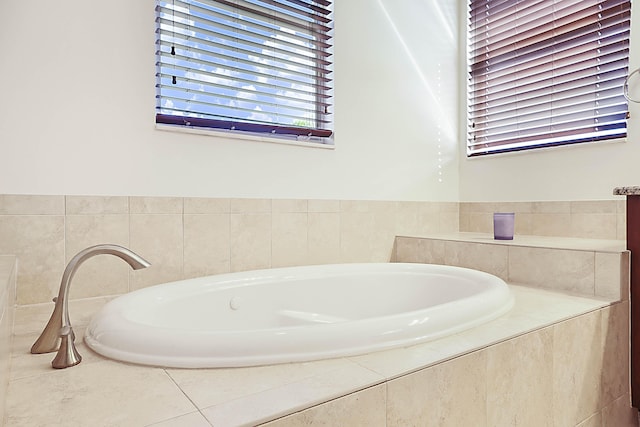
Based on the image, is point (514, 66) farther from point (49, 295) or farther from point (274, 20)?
point (49, 295)

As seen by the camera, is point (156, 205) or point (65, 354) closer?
point (65, 354)

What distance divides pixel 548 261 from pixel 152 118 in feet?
5.87

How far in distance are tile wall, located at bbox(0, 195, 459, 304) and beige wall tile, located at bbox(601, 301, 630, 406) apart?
1181mm

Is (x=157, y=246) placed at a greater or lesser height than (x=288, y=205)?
lesser

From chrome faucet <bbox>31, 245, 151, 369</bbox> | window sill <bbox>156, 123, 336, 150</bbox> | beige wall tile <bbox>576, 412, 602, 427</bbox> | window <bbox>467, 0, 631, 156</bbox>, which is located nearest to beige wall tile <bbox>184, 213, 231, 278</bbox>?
window sill <bbox>156, 123, 336, 150</bbox>

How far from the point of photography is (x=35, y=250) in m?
1.47

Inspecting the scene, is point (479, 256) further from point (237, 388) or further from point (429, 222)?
point (237, 388)

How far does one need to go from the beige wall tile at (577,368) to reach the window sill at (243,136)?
4.56 feet

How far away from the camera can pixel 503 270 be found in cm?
194

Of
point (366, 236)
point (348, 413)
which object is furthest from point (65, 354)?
point (366, 236)

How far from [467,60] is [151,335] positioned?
2.74 meters

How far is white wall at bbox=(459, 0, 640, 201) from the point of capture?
2074 millimetres

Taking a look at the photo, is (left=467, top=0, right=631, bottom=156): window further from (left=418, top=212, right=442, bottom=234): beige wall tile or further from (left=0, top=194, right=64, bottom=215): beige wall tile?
(left=0, top=194, right=64, bottom=215): beige wall tile

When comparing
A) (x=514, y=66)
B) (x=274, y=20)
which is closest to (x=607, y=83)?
(x=514, y=66)
